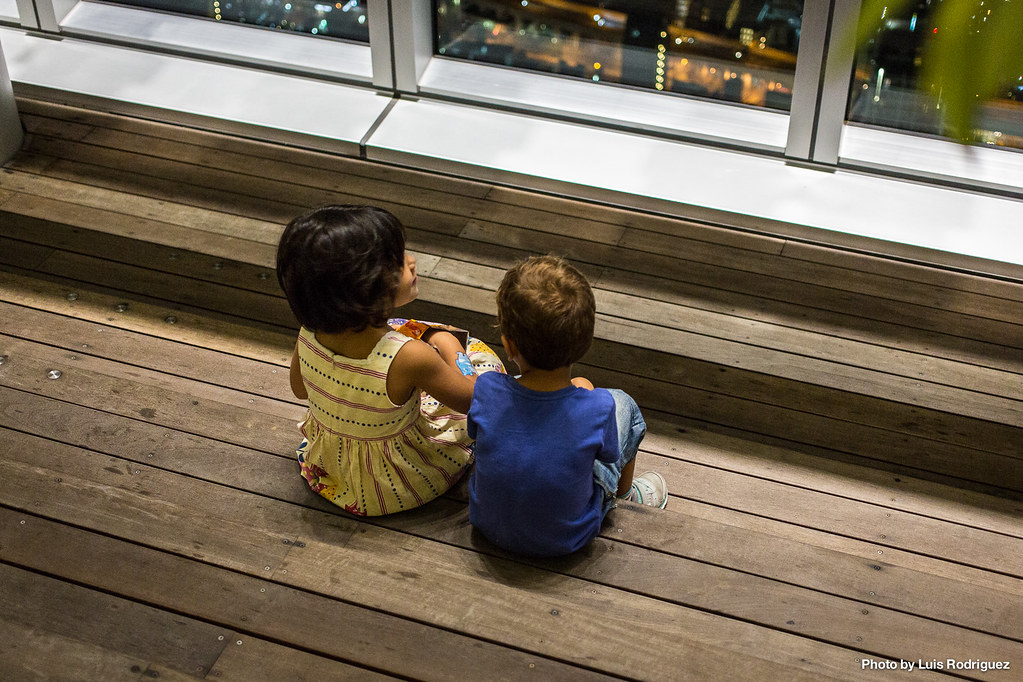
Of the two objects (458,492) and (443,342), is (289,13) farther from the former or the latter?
(458,492)

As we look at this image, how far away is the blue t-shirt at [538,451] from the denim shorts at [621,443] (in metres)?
0.06

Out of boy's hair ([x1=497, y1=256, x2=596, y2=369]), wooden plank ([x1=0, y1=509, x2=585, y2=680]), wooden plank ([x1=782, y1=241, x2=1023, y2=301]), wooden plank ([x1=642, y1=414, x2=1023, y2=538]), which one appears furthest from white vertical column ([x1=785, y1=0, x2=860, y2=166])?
wooden plank ([x1=0, y1=509, x2=585, y2=680])

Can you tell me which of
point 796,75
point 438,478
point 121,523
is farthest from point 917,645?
point 796,75

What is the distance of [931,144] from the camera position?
9.83 ft

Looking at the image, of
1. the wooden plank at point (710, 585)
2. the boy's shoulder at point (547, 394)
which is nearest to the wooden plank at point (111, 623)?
the wooden plank at point (710, 585)

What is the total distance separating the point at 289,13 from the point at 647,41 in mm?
1346

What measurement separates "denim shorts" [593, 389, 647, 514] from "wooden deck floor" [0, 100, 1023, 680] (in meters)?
0.11

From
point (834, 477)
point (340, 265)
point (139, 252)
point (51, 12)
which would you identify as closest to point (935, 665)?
point (834, 477)

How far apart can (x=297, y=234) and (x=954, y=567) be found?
59.2 inches

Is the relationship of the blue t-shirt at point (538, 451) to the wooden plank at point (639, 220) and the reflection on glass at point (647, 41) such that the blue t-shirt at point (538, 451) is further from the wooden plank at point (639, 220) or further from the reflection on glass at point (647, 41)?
the reflection on glass at point (647, 41)

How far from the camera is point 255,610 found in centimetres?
179

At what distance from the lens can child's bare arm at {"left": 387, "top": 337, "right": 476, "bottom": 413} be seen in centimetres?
183

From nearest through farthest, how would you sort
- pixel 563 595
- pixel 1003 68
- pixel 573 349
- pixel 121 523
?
pixel 1003 68, pixel 573 349, pixel 563 595, pixel 121 523

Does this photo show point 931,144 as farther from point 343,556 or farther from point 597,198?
point 343,556
